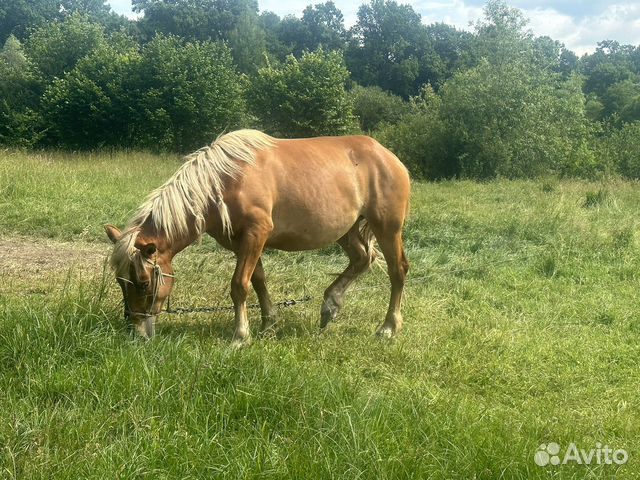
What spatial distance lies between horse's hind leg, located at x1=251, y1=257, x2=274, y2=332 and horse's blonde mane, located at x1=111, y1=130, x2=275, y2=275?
25.4 inches

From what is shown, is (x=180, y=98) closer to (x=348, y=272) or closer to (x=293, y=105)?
(x=293, y=105)

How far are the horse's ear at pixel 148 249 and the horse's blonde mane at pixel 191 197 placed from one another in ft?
0.20

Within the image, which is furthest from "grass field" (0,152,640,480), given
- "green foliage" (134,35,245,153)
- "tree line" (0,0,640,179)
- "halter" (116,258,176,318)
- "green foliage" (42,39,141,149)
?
"green foliage" (42,39,141,149)

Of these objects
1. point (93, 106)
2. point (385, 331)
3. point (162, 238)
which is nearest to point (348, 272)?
point (385, 331)

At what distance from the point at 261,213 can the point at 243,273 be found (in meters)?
0.51

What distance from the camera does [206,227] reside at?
176 inches

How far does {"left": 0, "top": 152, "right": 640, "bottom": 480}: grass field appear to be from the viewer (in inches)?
102

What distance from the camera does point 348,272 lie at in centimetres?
566

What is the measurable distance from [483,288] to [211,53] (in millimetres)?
22297

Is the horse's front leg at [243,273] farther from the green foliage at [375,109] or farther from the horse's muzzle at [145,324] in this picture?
the green foliage at [375,109]

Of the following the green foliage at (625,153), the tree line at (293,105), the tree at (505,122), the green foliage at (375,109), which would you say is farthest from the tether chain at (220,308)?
the green foliage at (375,109)

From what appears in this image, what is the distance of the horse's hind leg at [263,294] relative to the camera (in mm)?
5074

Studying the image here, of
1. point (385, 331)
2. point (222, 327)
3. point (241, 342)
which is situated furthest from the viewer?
point (385, 331)

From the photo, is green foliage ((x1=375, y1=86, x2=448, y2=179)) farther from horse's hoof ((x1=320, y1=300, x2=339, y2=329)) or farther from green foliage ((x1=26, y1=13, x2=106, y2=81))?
horse's hoof ((x1=320, y1=300, x2=339, y2=329))
